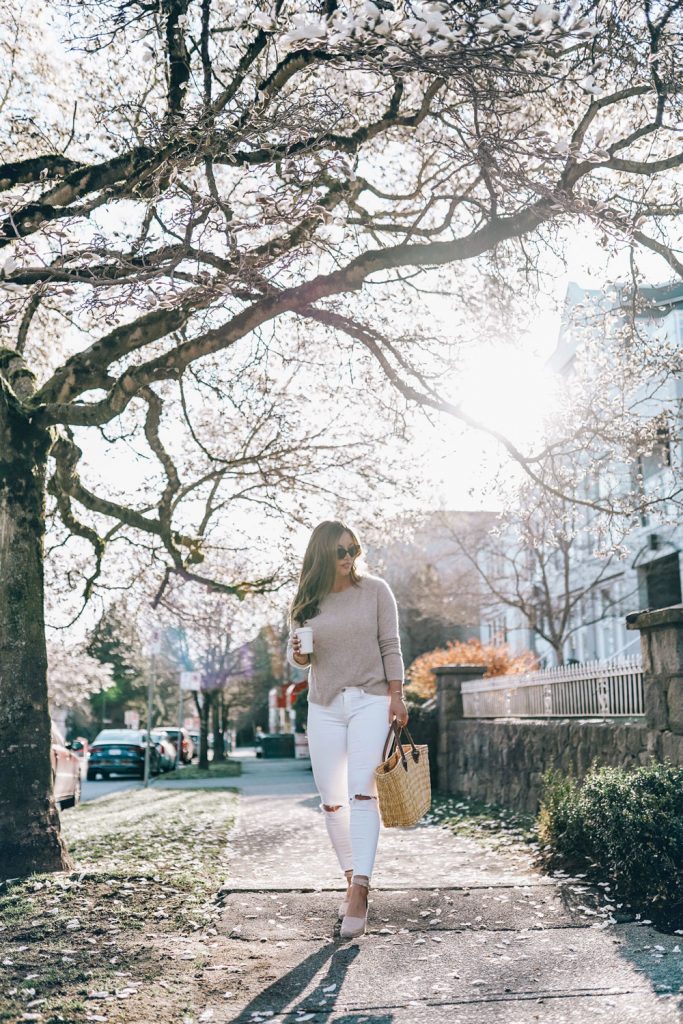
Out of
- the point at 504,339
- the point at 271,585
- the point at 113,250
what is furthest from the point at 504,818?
the point at 113,250

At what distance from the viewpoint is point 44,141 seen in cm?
959

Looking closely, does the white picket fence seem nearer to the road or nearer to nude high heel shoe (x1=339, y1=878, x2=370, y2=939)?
nude high heel shoe (x1=339, y1=878, x2=370, y2=939)

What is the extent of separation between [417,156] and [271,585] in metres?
5.00

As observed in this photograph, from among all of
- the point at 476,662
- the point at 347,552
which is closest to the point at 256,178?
the point at 347,552

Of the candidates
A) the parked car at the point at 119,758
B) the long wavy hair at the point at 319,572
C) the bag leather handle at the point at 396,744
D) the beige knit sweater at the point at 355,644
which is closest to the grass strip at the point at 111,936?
the bag leather handle at the point at 396,744

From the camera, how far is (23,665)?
22.6ft

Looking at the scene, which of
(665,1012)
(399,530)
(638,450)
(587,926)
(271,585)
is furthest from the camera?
(399,530)

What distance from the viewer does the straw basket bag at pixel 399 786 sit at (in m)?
4.73

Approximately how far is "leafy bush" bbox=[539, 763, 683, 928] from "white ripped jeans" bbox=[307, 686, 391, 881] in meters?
1.55

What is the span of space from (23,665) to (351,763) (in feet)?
9.83

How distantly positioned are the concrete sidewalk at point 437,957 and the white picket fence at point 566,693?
2.13m

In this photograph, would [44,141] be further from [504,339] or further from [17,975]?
[17,975]

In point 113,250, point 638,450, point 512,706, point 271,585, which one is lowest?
point 512,706

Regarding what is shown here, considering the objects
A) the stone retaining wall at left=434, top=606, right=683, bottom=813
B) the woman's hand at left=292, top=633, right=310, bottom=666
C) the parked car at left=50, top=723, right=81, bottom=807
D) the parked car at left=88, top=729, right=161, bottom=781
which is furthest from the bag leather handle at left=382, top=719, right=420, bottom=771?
the parked car at left=88, top=729, right=161, bottom=781
